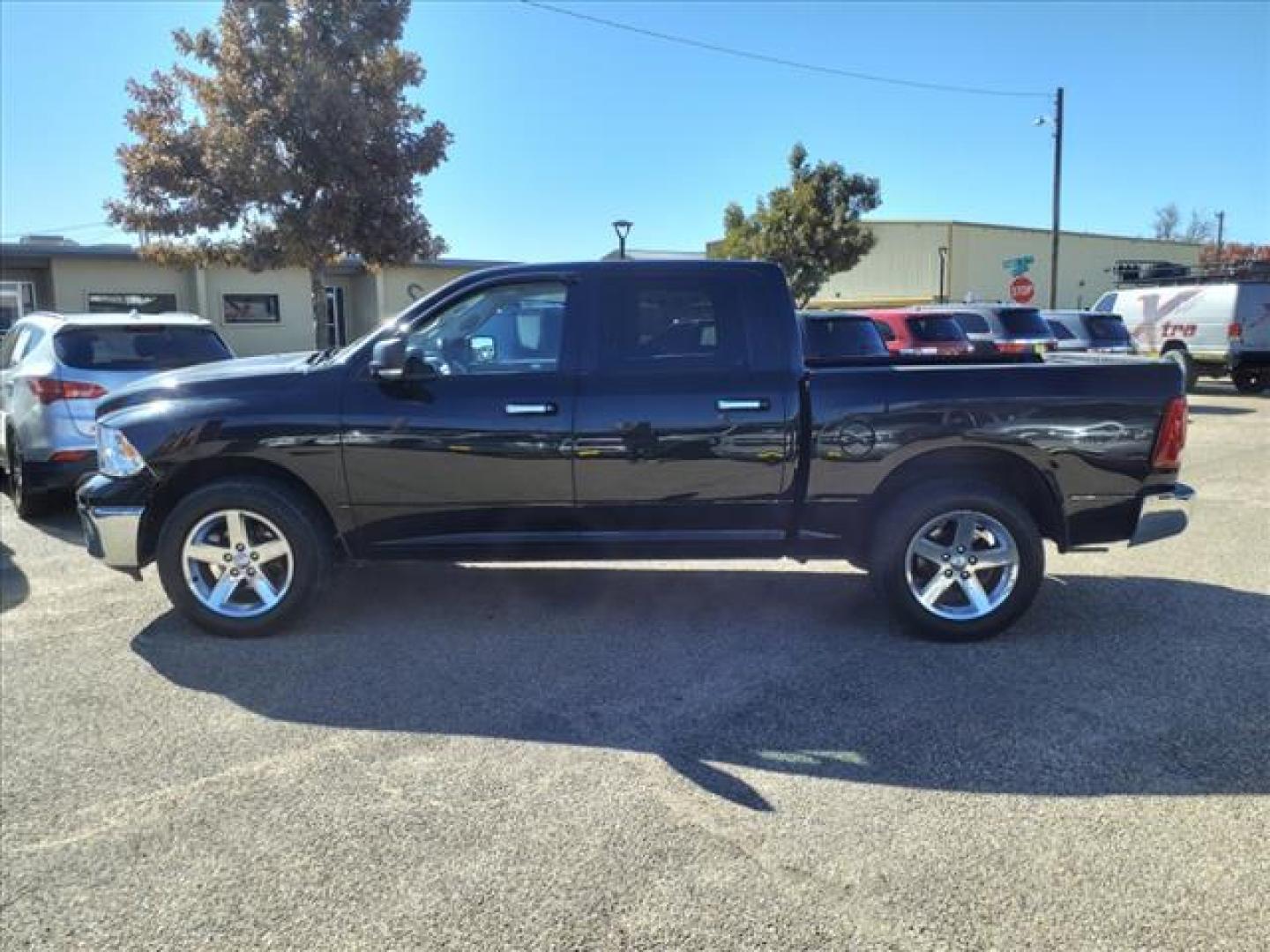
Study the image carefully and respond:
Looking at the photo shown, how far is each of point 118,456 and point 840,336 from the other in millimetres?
8773

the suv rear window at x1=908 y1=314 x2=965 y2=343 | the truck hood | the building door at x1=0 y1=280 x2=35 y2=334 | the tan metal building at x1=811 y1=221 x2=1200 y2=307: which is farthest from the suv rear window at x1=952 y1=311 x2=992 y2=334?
the tan metal building at x1=811 y1=221 x2=1200 y2=307

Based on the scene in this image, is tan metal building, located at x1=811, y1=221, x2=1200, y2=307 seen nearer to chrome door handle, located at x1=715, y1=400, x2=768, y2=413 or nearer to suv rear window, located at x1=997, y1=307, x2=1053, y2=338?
suv rear window, located at x1=997, y1=307, x2=1053, y2=338

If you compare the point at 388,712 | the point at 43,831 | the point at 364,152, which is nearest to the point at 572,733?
the point at 388,712

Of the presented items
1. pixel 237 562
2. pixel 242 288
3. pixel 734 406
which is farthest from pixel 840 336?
pixel 242 288

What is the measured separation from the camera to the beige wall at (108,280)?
75.0 feet

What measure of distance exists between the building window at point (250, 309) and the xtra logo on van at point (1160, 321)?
70.6ft

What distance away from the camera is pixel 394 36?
15.0 meters

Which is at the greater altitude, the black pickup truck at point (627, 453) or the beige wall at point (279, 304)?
the beige wall at point (279, 304)

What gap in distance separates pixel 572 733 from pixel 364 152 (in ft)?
43.0

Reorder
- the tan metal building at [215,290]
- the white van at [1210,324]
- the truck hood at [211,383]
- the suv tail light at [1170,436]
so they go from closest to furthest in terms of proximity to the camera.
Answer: the suv tail light at [1170,436]
the truck hood at [211,383]
the white van at [1210,324]
the tan metal building at [215,290]

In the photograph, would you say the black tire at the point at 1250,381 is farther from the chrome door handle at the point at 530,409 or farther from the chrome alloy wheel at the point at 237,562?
the chrome alloy wheel at the point at 237,562

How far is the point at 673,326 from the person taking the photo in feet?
16.3

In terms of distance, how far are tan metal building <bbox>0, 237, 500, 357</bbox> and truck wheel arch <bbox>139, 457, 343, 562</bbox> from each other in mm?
17312

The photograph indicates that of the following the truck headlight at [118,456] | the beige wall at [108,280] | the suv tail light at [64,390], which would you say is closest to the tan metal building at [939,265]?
the beige wall at [108,280]
